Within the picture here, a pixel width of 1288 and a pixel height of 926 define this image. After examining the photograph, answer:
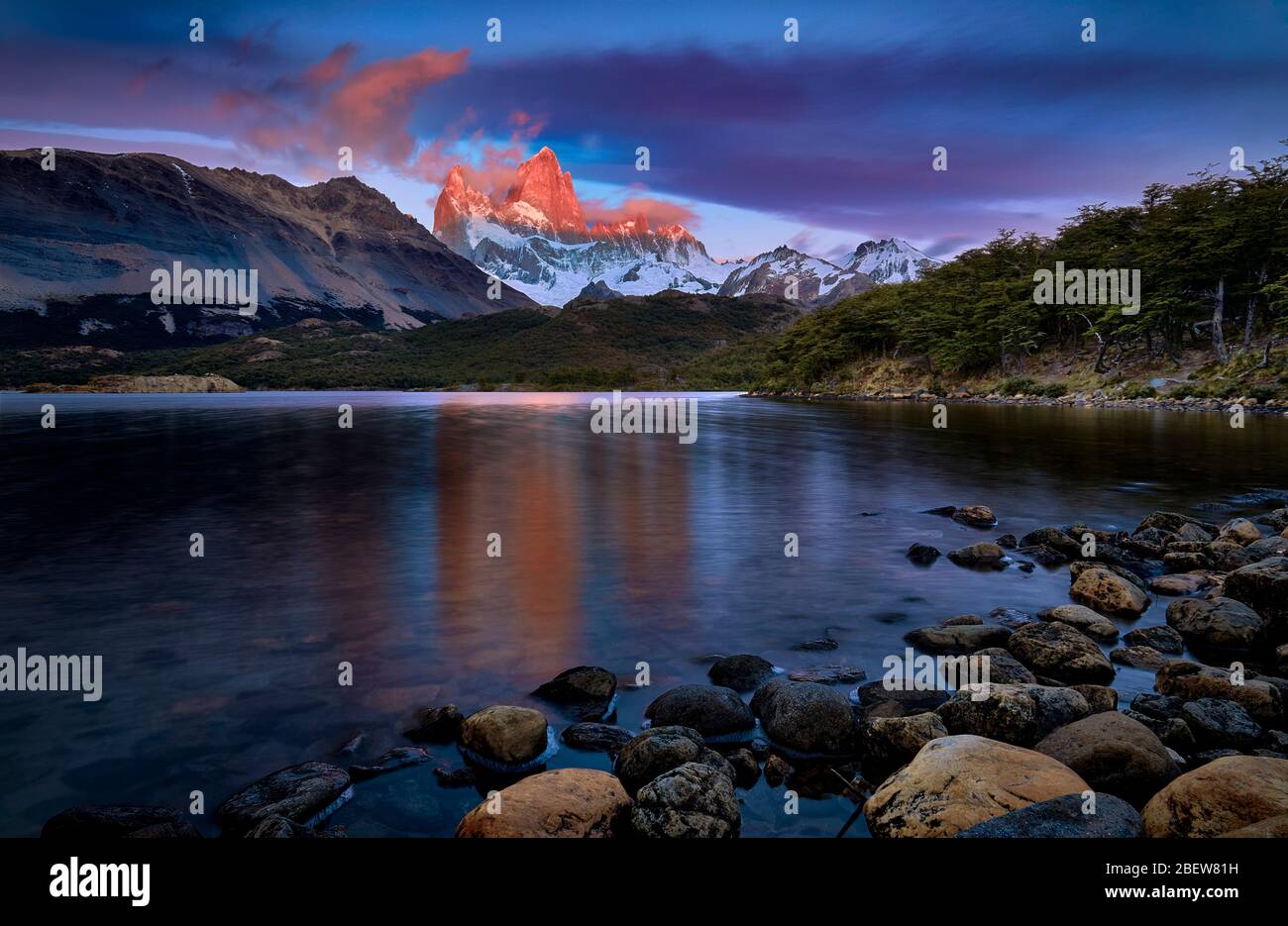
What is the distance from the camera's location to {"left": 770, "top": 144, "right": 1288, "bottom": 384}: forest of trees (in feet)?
233

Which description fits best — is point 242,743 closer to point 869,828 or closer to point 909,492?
point 869,828

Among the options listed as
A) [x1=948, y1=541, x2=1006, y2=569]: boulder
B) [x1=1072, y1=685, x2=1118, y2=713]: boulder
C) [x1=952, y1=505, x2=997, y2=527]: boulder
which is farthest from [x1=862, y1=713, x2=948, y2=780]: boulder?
[x1=952, y1=505, x2=997, y2=527]: boulder

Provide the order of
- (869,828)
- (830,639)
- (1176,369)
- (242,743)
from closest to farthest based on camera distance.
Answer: (869,828) < (242,743) < (830,639) < (1176,369)

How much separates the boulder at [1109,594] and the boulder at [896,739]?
7.19 m

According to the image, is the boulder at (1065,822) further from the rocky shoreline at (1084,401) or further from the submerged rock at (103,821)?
the rocky shoreline at (1084,401)

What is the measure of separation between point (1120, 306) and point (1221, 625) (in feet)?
287

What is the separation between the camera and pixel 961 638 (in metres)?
11.0

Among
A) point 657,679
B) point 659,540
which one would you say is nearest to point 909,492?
point 659,540

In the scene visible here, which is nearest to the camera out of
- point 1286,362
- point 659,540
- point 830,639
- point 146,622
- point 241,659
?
point 241,659

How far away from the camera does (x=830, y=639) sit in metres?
12.0

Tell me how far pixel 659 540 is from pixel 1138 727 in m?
14.6

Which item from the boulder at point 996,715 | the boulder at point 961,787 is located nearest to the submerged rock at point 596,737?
the boulder at point 961,787
